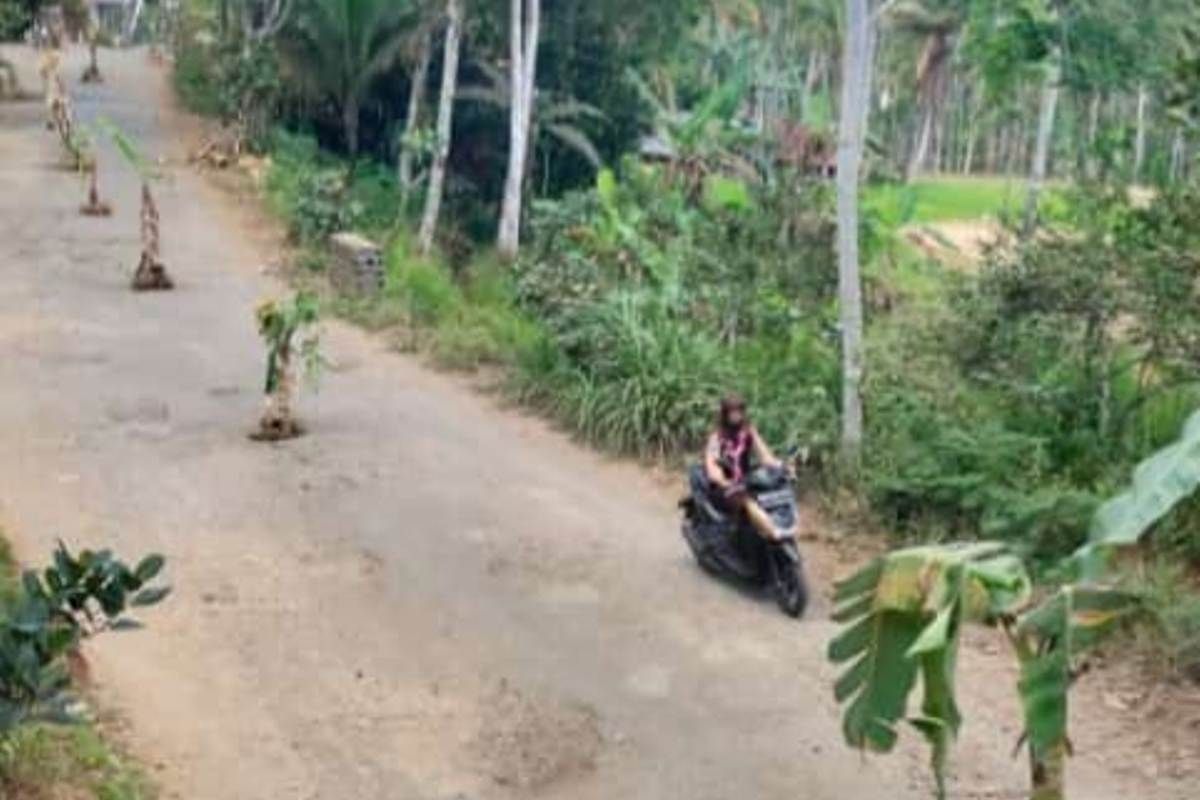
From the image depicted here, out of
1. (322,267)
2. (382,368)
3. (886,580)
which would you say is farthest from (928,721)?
(322,267)

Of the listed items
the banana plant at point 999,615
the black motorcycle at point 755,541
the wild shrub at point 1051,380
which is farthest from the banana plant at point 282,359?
the banana plant at point 999,615

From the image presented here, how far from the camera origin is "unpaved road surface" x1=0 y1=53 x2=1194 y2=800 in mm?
8320

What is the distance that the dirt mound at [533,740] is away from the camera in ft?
27.0

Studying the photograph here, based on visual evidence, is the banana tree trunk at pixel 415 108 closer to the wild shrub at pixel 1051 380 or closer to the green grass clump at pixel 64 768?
the wild shrub at pixel 1051 380

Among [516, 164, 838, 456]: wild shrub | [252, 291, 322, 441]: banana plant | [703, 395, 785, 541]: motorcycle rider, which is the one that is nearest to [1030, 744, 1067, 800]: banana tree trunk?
[703, 395, 785, 541]: motorcycle rider

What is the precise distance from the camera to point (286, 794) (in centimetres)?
795

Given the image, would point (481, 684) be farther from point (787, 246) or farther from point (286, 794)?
point (787, 246)

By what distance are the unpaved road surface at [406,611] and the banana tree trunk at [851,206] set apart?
56.0 inches

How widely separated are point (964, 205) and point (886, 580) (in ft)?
133

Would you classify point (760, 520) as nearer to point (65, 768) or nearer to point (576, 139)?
point (65, 768)

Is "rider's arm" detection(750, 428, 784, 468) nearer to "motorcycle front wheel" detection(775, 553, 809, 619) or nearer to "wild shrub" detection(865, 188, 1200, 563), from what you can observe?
"motorcycle front wheel" detection(775, 553, 809, 619)

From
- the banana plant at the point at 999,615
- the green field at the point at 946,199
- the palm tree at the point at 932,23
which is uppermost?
the palm tree at the point at 932,23

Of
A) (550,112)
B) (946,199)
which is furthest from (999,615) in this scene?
(946,199)

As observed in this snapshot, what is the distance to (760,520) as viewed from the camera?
1043cm
